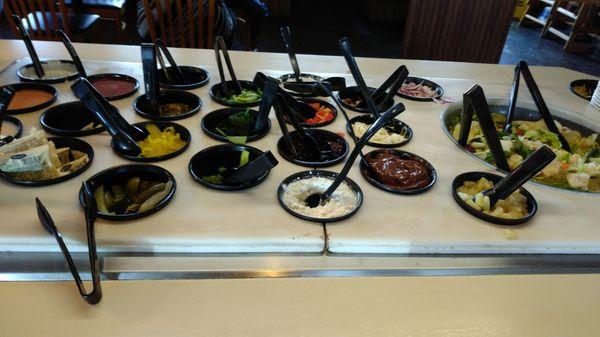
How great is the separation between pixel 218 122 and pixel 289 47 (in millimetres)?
469

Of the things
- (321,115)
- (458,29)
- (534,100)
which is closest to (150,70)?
(321,115)

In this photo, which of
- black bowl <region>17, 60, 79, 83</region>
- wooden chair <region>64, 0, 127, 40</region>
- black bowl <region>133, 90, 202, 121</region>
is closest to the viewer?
black bowl <region>133, 90, 202, 121</region>

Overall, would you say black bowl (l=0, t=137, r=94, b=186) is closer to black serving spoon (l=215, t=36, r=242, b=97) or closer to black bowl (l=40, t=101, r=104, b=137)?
black bowl (l=40, t=101, r=104, b=137)

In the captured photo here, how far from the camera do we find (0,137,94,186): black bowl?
107 centimetres

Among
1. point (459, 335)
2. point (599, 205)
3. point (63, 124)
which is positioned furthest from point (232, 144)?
point (599, 205)

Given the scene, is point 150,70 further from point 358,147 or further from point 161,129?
point 358,147

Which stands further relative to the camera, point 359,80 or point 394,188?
point 359,80

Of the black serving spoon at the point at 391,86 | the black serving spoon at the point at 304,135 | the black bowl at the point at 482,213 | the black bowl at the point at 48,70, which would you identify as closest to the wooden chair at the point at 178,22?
the black bowl at the point at 48,70

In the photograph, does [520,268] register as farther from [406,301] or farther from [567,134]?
[567,134]

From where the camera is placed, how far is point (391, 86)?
1.69 metres

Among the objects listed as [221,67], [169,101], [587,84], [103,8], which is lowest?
[103,8]

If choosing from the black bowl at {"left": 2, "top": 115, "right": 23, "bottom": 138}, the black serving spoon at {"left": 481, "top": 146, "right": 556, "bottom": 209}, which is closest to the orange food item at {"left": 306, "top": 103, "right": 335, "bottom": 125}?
the black serving spoon at {"left": 481, "top": 146, "right": 556, "bottom": 209}

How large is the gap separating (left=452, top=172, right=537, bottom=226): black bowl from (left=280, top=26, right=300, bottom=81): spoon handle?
34.7 inches

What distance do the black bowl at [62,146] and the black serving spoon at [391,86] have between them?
108 cm
